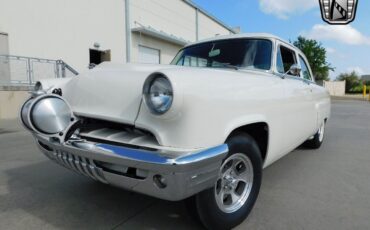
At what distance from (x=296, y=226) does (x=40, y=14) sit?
1174 cm

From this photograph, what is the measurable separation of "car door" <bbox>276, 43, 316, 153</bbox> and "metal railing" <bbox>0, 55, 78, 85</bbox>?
24.6ft

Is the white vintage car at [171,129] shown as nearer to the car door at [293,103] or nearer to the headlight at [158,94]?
the headlight at [158,94]

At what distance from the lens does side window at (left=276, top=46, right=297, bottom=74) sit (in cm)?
351

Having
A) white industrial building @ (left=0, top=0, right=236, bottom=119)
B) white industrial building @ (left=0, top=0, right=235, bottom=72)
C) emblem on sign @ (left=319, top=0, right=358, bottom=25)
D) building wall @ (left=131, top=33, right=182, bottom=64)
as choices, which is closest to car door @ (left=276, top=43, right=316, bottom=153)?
emblem on sign @ (left=319, top=0, right=358, bottom=25)

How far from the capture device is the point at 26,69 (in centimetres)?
1069

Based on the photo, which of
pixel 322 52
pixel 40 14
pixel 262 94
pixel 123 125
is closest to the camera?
pixel 123 125

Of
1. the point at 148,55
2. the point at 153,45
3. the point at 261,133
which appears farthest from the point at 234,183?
the point at 153,45

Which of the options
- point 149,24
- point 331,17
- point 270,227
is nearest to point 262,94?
point 270,227

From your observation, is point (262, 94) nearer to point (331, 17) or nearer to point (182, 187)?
point (182, 187)

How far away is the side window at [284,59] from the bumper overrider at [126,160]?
178cm

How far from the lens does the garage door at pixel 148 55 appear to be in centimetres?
1700

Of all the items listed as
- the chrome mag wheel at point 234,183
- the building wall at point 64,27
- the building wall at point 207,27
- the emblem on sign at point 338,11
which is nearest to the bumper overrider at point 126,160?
the chrome mag wheel at point 234,183

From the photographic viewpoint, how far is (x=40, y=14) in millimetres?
11391

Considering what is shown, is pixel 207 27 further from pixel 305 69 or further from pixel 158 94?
pixel 158 94
